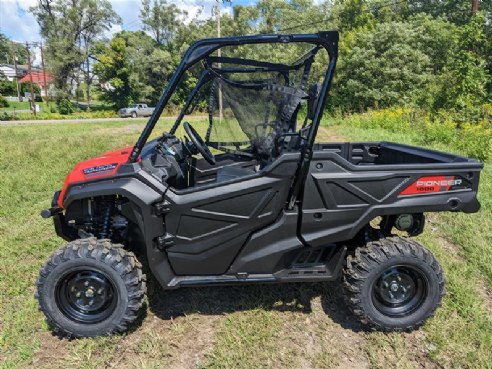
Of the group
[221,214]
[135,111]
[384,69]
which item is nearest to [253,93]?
[221,214]

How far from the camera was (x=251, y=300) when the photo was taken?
10.7ft

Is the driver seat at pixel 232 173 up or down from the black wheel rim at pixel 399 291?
up

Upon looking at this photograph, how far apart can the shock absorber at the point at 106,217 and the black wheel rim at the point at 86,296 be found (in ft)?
1.03

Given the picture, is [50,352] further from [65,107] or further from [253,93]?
[65,107]

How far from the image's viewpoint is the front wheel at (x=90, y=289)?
271 centimetres

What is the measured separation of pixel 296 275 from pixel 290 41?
5.22 feet

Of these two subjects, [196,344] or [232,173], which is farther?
[232,173]

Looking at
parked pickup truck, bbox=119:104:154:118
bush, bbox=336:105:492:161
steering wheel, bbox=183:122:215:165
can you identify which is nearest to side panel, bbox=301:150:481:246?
steering wheel, bbox=183:122:215:165

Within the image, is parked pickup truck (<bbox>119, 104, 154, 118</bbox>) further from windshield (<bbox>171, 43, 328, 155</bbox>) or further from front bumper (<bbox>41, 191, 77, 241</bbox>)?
front bumper (<bbox>41, 191, 77, 241</bbox>)

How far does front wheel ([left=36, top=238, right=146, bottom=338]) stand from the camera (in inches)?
A: 107

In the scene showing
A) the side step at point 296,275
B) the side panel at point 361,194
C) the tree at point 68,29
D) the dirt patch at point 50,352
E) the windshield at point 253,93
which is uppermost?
the tree at point 68,29

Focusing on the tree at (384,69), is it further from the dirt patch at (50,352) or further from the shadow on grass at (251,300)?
the dirt patch at (50,352)

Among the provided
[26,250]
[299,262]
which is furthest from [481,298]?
[26,250]

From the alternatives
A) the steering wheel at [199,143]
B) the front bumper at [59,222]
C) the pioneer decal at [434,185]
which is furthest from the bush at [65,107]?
the pioneer decal at [434,185]
